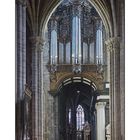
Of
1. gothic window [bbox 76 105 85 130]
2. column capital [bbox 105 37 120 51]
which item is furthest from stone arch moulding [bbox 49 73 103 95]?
column capital [bbox 105 37 120 51]

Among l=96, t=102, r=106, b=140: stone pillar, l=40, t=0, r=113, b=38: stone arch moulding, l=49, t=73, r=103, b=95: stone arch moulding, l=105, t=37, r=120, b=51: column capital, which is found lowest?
l=96, t=102, r=106, b=140: stone pillar

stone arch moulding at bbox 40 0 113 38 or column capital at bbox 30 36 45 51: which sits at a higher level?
stone arch moulding at bbox 40 0 113 38

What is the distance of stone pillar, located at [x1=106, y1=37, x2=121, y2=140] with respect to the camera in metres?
22.2

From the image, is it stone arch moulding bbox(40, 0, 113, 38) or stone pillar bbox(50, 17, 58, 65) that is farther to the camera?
stone pillar bbox(50, 17, 58, 65)

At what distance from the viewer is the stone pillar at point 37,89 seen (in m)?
23.5

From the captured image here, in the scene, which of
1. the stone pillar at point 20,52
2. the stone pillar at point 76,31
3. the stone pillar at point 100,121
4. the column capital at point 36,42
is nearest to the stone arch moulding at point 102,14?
the column capital at point 36,42

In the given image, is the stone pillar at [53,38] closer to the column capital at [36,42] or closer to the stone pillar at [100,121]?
the stone pillar at [100,121]

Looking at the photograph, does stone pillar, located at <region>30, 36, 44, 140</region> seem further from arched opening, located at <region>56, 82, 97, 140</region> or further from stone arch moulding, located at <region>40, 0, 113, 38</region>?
arched opening, located at <region>56, 82, 97, 140</region>

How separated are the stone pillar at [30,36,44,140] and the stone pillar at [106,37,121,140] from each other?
3.29 metres

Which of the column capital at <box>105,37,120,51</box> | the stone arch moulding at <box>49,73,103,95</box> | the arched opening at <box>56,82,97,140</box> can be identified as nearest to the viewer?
the column capital at <box>105,37,120,51</box>

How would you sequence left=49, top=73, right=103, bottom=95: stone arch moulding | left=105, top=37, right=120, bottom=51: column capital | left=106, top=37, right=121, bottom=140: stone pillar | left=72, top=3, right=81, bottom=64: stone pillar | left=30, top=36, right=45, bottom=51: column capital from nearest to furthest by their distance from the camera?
left=106, top=37, right=121, bottom=140: stone pillar, left=105, top=37, right=120, bottom=51: column capital, left=30, top=36, right=45, bottom=51: column capital, left=49, top=73, right=103, bottom=95: stone arch moulding, left=72, top=3, right=81, bottom=64: stone pillar
